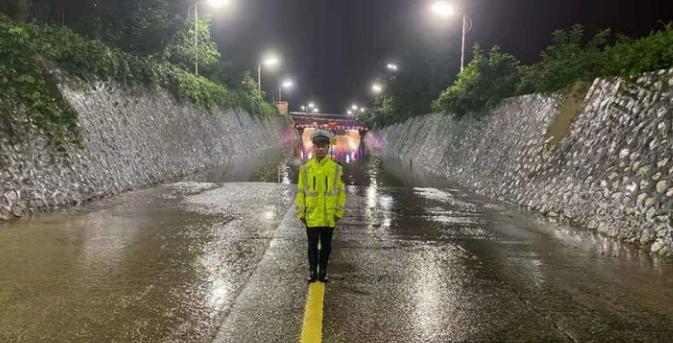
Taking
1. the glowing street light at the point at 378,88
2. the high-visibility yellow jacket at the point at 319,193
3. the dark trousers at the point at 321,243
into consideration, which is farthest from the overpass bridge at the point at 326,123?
the high-visibility yellow jacket at the point at 319,193

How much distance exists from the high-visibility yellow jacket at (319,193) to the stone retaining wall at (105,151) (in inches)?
250

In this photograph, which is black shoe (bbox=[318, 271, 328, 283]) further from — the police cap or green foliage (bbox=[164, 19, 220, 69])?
green foliage (bbox=[164, 19, 220, 69])

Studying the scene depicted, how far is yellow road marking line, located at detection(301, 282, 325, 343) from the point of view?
13.8ft

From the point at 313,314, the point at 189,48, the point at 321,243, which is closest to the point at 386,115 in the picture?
the point at 189,48

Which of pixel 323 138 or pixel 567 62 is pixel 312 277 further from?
pixel 567 62

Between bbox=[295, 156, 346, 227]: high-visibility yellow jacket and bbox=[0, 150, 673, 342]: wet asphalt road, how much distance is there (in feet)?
2.67

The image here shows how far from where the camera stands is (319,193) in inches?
218

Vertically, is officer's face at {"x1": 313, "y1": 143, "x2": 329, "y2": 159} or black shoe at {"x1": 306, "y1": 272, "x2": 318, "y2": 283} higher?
officer's face at {"x1": 313, "y1": 143, "x2": 329, "y2": 159}

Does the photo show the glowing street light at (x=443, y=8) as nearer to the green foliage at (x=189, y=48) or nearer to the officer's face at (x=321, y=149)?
the green foliage at (x=189, y=48)

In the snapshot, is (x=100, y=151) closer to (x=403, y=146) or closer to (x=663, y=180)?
(x=663, y=180)

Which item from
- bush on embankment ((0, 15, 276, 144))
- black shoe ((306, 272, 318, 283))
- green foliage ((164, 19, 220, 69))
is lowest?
black shoe ((306, 272, 318, 283))

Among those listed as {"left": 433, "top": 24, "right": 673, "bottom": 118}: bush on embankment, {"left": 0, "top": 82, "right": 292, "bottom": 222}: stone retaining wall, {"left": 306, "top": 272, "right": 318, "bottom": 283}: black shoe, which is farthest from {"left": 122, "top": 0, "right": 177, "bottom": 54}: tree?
{"left": 306, "top": 272, "right": 318, "bottom": 283}: black shoe

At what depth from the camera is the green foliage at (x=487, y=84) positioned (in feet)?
61.3

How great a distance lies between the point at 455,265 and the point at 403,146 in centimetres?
3380
